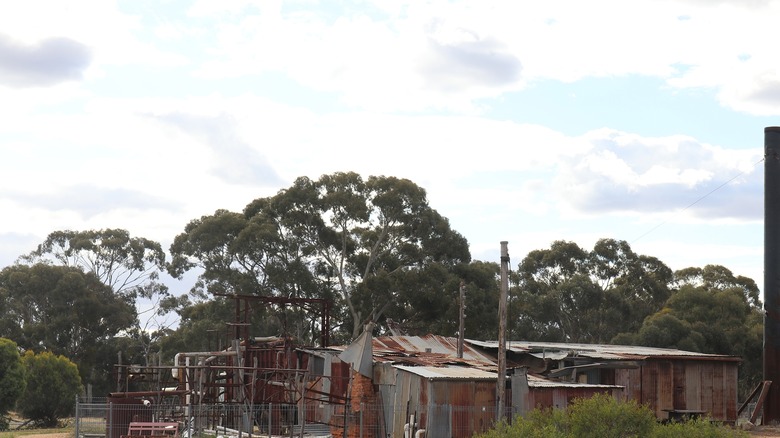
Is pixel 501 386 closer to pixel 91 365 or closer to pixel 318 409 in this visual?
pixel 318 409

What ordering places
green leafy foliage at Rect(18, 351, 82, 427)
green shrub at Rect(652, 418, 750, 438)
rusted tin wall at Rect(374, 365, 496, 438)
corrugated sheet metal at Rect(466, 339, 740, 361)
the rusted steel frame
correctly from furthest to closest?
green leafy foliage at Rect(18, 351, 82, 427) < the rusted steel frame < corrugated sheet metal at Rect(466, 339, 740, 361) < rusted tin wall at Rect(374, 365, 496, 438) < green shrub at Rect(652, 418, 750, 438)

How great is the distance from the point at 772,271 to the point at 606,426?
2160 centimetres

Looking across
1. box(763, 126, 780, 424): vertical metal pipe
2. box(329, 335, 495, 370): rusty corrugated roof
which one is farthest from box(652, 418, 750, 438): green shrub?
box(763, 126, 780, 424): vertical metal pipe

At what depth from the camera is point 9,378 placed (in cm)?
5659

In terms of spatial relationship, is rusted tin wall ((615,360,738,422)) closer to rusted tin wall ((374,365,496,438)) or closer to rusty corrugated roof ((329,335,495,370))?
rusty corrugated roof ((329,335,495,370))

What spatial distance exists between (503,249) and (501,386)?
4396mm

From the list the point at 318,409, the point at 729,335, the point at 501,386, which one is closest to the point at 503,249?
the point at 501,386

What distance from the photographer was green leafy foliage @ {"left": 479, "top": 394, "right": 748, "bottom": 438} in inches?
967

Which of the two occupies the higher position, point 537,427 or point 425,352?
point 425,352

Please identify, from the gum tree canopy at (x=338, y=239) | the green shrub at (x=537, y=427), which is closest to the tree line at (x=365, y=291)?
the gum tree canopy at (x=338, y=239)

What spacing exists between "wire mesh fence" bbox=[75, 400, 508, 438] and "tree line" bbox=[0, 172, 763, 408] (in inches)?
640

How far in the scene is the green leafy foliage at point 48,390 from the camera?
6044 cm

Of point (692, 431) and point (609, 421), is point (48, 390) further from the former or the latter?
point (692, 431)

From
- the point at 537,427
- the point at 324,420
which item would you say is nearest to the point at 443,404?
the point at 537,427
